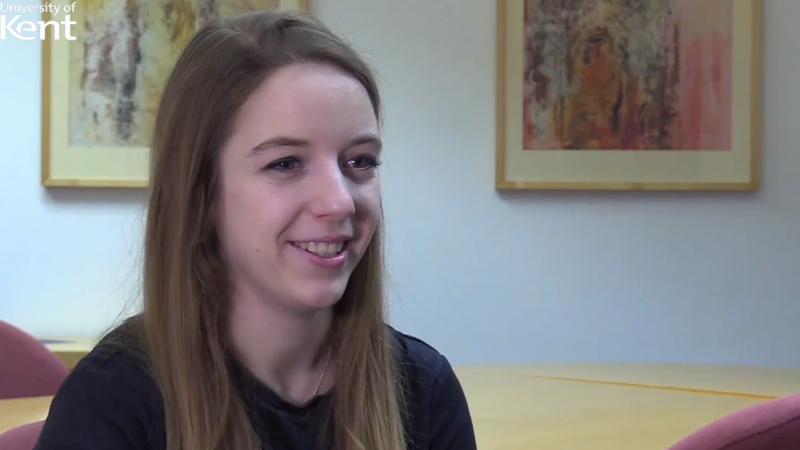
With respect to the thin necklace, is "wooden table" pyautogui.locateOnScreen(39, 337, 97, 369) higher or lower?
lower

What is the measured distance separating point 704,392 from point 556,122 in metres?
1.09

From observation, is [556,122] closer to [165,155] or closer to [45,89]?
[45,89]

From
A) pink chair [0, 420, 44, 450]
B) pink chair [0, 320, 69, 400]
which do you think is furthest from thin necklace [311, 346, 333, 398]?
pink chair [0, 320, 69, 400]

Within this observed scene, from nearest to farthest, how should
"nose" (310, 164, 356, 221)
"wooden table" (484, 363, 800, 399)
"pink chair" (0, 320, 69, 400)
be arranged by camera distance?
"nose" (310, 164, 356, 221), "pink chair" (0, 320, 69, 400), "wooden table" (484, 363, 800, 399)

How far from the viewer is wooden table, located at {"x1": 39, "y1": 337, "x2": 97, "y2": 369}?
7.22 feet

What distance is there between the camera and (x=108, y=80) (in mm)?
2514

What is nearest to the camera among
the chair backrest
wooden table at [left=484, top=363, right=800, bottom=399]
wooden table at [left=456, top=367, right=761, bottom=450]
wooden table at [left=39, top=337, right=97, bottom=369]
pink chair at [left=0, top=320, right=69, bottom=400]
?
the chair backrest

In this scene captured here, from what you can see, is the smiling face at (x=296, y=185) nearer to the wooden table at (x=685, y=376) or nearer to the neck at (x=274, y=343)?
the neck at (x=274, y=343)

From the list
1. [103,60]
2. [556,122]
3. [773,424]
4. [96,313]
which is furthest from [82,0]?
[773,424]

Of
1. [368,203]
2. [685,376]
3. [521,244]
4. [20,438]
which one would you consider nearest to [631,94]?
[521,244]

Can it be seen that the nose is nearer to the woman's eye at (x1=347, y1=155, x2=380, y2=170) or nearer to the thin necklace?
the woman's eye at (x1=347, y1=155, x2=380, y2=170)

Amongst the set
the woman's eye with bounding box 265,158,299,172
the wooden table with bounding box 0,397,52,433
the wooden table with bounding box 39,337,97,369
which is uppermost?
the woman's eye with bounding box 265,158,299,172

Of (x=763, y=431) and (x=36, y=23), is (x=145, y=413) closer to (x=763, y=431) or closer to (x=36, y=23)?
(x=763, y=431)

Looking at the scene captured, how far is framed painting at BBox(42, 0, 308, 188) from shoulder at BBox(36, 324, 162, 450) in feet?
5.45
